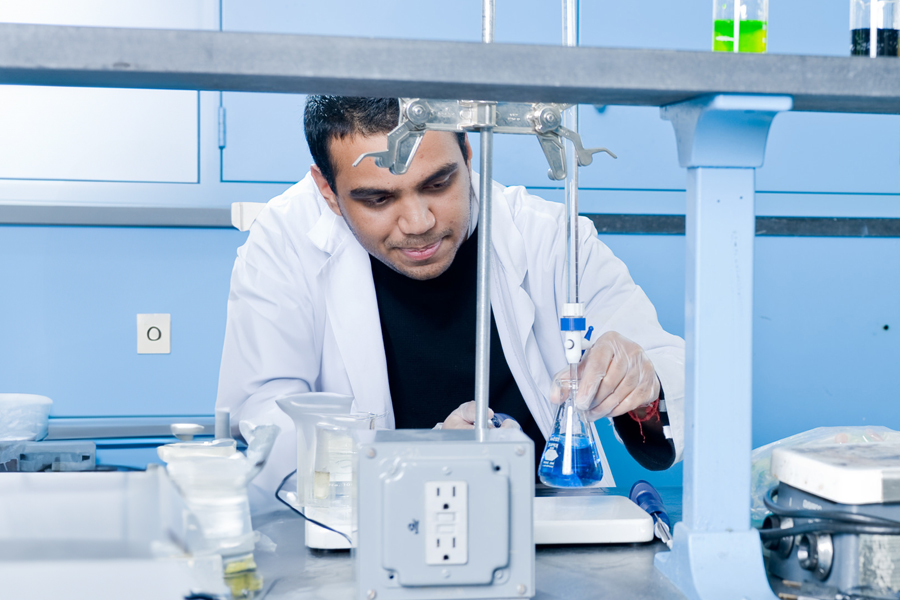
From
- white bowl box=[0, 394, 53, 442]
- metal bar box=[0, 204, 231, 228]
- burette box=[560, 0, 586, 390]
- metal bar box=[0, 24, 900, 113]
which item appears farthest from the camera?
metal bar box=[0, 204, 231, 228]

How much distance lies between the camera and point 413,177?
1.54m

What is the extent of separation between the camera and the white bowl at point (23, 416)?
6.20 ft

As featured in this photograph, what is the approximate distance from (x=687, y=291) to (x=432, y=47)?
311mm

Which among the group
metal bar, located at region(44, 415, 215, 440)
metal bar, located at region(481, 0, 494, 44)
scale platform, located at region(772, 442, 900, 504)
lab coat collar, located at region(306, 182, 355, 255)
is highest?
metal bar, located at region(481, 0, 494, 44)

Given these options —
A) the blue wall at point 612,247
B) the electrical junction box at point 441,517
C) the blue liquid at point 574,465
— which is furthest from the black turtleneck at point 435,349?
the electrical junction box at point 441,517

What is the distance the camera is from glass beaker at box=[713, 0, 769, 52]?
0.75m

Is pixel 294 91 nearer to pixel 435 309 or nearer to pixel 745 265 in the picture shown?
pixel 745 265

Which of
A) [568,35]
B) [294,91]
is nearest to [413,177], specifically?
[568,35]

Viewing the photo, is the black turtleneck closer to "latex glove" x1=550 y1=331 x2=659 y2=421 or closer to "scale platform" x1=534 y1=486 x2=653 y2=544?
"latex glove" x1=550 y1=331 x2=659 y2=421

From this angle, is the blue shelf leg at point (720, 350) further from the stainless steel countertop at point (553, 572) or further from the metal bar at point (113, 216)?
the metal bar at point (113, 216)

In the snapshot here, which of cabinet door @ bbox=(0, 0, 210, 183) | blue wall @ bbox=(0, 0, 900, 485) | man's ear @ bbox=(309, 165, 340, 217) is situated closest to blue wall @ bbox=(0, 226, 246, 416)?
blue wall @ bbox=(0, 0, 900, 485)

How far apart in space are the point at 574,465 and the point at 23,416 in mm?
1489

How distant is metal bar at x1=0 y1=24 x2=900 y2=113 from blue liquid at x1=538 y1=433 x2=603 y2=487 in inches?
18.3

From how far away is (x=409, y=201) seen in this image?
1.59m
